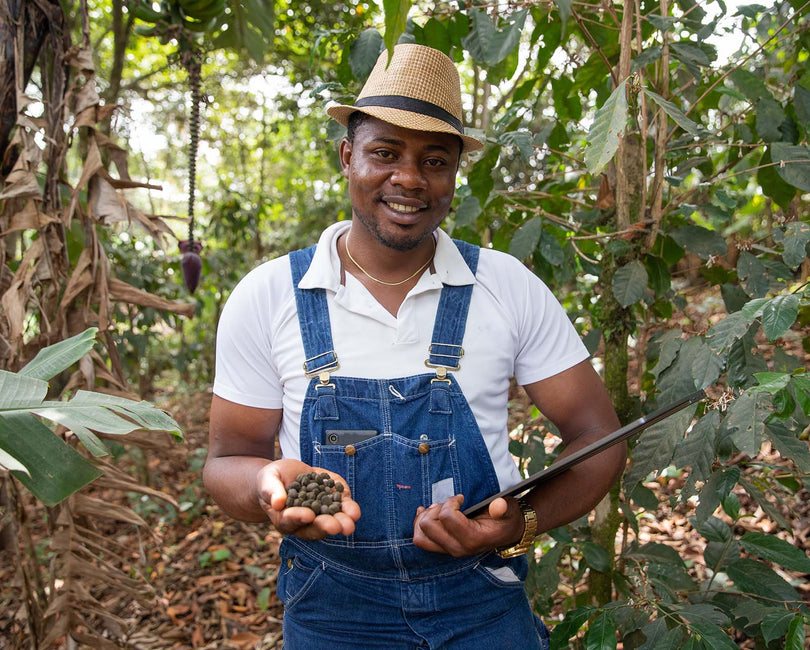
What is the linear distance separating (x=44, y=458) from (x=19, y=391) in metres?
0.11

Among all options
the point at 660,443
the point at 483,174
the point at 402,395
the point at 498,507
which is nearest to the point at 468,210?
the point at 483,174

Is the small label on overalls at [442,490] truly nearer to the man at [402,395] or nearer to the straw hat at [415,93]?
the man at [402,395]

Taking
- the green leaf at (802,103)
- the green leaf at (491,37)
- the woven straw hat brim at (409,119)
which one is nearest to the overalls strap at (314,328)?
the woven straw hat brim at (409,119)

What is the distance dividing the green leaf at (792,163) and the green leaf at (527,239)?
1.92ft

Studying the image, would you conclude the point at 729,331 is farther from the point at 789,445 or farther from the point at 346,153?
the point at 346,153

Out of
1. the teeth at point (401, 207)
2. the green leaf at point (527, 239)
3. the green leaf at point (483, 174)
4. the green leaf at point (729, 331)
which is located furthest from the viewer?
the green leaf at point (483, 174)

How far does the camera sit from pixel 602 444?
125cm

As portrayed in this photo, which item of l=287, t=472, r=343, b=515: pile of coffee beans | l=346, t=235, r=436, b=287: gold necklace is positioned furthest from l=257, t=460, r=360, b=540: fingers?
l=346, t=235, r=436, b=287: gold necklace

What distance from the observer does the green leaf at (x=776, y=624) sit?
4.88 ft

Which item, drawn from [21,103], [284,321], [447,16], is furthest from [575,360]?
[21,103]

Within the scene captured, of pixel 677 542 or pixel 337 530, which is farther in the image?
pixel 677 542

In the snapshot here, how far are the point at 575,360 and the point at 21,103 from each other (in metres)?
1.63

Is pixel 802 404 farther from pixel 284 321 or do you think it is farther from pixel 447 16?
pixel 447 16

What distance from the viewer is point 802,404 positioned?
45.6 inches
